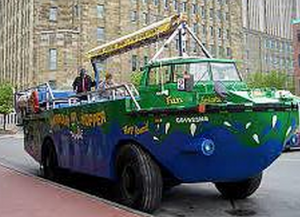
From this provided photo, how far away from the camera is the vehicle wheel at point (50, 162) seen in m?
12.6

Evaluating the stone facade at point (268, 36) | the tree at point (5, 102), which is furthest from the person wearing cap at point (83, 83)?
the stone facade at point (268, 36)

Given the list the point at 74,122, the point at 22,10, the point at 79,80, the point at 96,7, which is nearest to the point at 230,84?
the point at 74,122

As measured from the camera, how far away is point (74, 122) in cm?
1075

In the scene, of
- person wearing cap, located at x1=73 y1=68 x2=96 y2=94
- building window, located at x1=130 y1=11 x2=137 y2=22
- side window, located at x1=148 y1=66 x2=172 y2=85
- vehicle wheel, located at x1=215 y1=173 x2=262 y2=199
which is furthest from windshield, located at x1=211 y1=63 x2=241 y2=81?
building window, located at x1=130 y1=11 x2=137 y2=22

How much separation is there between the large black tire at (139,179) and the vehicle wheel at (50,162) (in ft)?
12.7

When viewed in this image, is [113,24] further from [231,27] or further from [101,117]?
[101,117]

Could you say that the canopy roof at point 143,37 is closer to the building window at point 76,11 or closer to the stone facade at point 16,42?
the stone facade at point 16,42

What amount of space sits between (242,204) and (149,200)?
199cm

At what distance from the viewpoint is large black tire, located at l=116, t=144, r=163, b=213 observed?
830 centimetres

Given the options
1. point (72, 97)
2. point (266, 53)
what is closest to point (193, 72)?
point (72, 97)

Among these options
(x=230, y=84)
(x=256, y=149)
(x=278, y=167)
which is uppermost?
(x=230, y=84)

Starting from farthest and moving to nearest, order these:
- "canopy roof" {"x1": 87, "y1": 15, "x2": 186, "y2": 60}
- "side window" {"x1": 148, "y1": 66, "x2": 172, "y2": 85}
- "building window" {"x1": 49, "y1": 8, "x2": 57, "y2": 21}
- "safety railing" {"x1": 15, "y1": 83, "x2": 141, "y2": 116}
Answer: "building window" {"x1": 49, "y1": 8, "x2": 57, "y2": 21}
"canopy roof" {"x1": 87, "y1": 15, "x2": 186, "y2": 60}
"side window" {"x1": 148, "y1": 66, "x2": 172, "y2": 85}
"safety railing" {"x1": 15, "y1": 83, "x2": 141, "y2": 116}

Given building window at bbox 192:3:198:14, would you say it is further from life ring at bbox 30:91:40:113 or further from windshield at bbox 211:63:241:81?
windshield at bbox 211:63:241:81

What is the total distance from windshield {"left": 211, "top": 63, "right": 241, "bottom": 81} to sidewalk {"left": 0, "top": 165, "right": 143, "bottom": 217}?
2.91m
